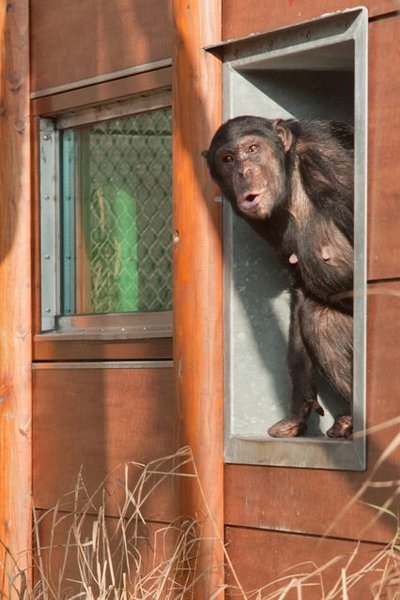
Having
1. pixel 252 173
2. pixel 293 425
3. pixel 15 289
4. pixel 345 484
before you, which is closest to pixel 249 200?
pixel 252 173

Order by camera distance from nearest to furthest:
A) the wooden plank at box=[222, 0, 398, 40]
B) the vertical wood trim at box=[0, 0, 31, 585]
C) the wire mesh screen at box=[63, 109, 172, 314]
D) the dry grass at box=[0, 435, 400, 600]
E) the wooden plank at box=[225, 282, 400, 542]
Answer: the dry grass at box=[0, 435, 400, 600]
the wooden plank at box=[225, 282, 400, 542]
the wooden plank at box=[222, 0, 398, 40]
the wire mesh screen at box=[63, 109, 172, 314]
the vertical wood trim at box=[0, 0, 31, 585]

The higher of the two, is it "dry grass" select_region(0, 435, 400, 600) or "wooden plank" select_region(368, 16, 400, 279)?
"wooden plank" select_region(368, 16, 400, 279)

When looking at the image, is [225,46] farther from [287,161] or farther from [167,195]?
[167,195]

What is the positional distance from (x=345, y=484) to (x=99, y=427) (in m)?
1.67

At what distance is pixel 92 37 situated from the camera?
5.86m

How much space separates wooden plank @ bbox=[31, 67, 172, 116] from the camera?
18.1 feet

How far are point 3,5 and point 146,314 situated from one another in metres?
1.71

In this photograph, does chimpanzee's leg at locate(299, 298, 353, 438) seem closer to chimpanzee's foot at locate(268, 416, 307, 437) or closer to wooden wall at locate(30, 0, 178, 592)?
chimpanzee's foot at locate(268, 416, 307, 437)

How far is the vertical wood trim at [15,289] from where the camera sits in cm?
617

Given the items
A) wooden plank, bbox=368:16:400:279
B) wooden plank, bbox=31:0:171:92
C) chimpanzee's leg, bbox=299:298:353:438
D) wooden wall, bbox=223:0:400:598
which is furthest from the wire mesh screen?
wooden plank, bbox=368:16:400:279

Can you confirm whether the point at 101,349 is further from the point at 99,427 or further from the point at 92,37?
the point at 92,37

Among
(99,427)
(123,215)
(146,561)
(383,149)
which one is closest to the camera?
(383,149)

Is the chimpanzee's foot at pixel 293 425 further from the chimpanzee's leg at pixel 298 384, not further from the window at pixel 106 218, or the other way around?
the window at pixel 106 218

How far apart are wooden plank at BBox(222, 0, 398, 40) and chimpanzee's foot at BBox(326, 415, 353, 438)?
1442 mm
